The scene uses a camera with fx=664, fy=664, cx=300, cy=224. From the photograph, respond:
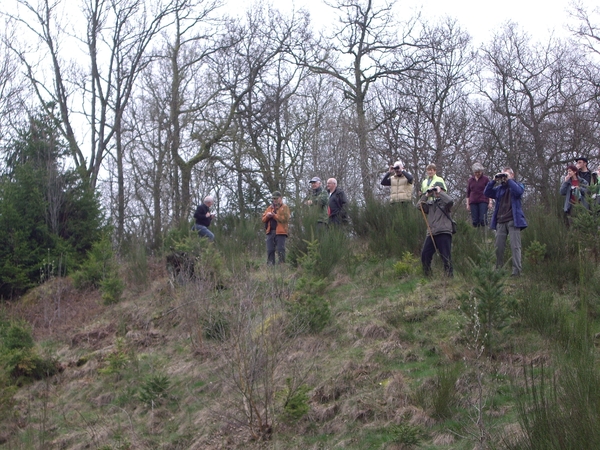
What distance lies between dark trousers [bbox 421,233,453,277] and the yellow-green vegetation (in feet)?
0.71

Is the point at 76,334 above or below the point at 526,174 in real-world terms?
below

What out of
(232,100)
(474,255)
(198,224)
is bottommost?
(474,255)

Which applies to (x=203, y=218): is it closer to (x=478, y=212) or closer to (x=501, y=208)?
(x=478, y=212)

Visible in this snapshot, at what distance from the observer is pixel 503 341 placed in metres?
6.75

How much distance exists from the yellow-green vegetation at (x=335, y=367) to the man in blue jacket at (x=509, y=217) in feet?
1.04

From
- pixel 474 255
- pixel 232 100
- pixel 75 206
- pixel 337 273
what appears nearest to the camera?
pixel 474 255

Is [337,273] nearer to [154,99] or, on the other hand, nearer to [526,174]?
[526,174]

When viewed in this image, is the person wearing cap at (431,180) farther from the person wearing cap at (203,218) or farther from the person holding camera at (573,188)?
the person wearing cap at (203,218)

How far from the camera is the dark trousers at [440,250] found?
369 inches

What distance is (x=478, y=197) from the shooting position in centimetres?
1147

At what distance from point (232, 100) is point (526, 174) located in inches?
456

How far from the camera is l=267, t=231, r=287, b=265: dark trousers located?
40.5ft

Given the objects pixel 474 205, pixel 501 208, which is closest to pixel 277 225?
pixel 474 205

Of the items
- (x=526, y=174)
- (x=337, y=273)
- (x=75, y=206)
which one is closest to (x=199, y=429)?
(x=337, y=273)
